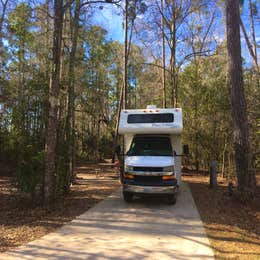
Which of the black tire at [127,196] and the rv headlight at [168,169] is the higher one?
the rv headlight at [168,169]

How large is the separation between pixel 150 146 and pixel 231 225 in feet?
13.4

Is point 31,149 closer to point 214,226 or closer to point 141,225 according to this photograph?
point 141,225

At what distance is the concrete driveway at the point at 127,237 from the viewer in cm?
483

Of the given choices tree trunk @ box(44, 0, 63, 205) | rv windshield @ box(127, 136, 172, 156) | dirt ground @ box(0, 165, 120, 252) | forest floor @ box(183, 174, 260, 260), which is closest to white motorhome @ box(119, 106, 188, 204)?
rv windshield @ box(127, 136, 172, 156)

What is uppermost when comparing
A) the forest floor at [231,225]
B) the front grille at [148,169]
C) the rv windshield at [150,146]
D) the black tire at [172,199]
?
the rv windshield at [150,146]

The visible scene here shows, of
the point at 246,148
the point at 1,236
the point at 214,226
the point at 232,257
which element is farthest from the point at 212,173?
the point at 1,236

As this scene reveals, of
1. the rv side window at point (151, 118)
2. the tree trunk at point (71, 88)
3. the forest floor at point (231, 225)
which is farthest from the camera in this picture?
the rv side window at point (151, 118)

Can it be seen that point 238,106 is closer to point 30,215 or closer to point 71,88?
point 71,88

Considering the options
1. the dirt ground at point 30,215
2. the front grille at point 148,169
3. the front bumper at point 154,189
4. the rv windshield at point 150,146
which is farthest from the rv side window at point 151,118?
the dirt ground at point 30,215

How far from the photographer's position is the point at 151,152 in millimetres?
9602

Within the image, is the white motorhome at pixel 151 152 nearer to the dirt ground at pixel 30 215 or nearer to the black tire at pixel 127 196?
the black tire at pixel 127 196

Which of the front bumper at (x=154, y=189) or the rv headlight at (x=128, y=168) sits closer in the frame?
the front bumper at (x=154, y=189)

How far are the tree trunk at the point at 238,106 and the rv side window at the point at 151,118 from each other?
2217 millimetres

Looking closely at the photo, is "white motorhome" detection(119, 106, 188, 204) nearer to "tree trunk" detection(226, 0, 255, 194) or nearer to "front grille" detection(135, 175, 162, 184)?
"front grille" detection(135, 175, 162, 184)
